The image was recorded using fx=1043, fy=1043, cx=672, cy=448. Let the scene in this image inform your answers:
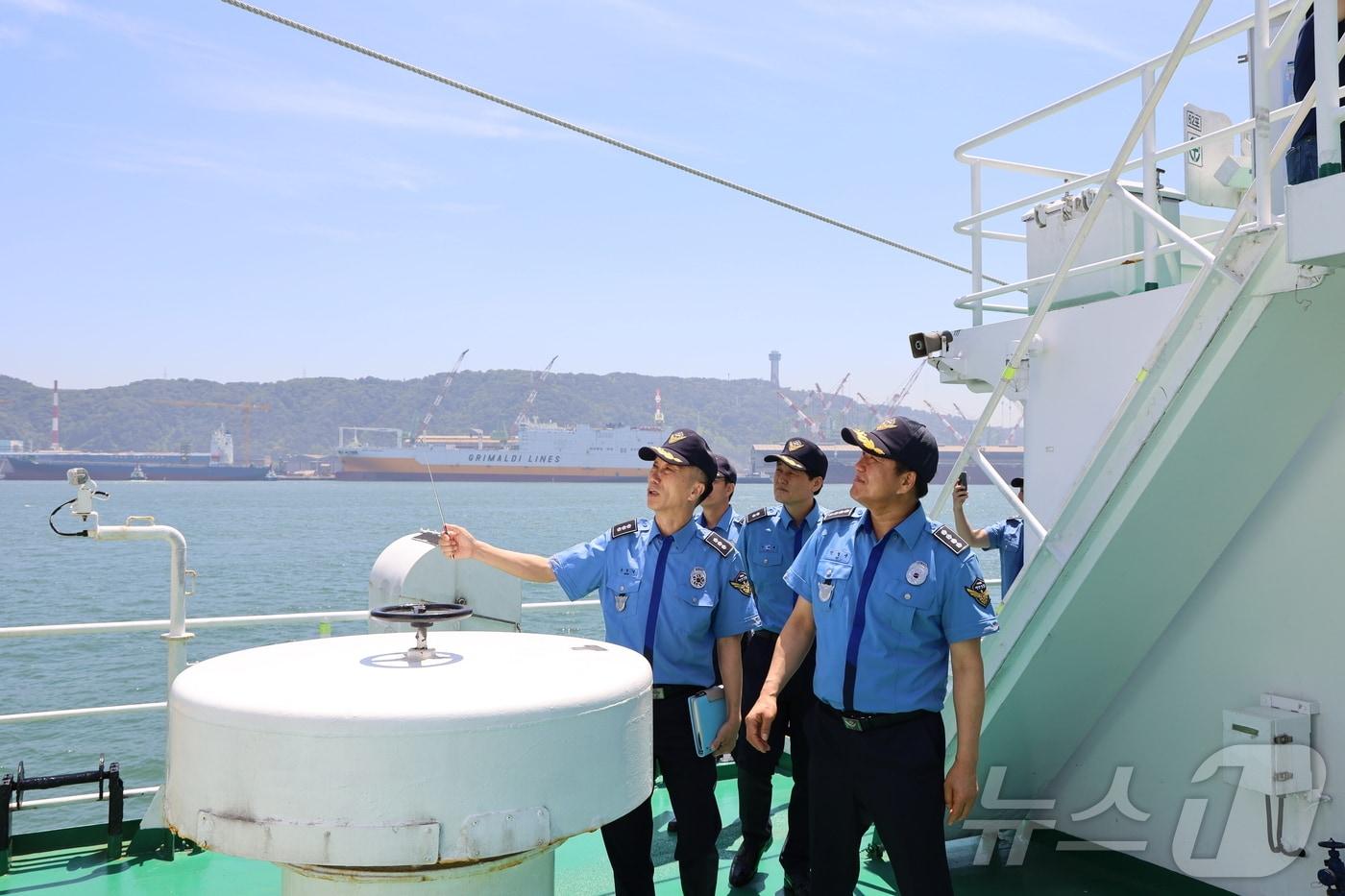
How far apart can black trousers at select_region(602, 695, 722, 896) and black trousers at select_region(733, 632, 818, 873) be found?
75 centimetres

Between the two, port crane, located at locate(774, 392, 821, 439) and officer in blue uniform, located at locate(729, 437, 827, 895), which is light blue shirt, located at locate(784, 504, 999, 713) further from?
port crane, located at locate(774, 392, 821, 439)

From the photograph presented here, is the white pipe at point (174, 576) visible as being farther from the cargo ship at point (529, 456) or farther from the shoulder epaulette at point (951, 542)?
the cargo ship at point (529, 456)

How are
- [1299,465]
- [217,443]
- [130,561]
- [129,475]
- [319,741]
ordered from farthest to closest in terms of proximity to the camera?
[217,443]
[129,475]
[130,561]
[1299,465]
[319,741]

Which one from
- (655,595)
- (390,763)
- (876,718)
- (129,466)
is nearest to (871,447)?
(876,718)

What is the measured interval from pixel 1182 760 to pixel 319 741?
295cm

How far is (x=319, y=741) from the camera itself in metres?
1.57

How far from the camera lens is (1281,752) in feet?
9.87

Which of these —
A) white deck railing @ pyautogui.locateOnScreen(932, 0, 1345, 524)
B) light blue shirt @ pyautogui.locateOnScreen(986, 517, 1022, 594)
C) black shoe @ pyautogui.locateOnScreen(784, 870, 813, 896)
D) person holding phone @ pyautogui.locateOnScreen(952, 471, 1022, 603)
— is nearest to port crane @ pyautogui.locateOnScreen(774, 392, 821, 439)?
person holding phone @ pyautogui.locateOnScreen(952, 471, 1022, 603)

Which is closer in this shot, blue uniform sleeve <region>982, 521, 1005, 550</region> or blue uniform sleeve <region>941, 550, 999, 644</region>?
blue uniform sleeve <region>941, 550, 999, 644</region>

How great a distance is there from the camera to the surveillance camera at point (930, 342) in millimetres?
4582

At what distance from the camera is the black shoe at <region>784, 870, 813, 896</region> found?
3490 millimetres

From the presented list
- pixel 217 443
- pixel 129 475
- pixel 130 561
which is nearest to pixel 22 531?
pixel 130 561

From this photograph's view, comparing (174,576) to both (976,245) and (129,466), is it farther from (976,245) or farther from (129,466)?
(129,466)

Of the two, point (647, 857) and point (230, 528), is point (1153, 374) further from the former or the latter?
point (230, 528)
